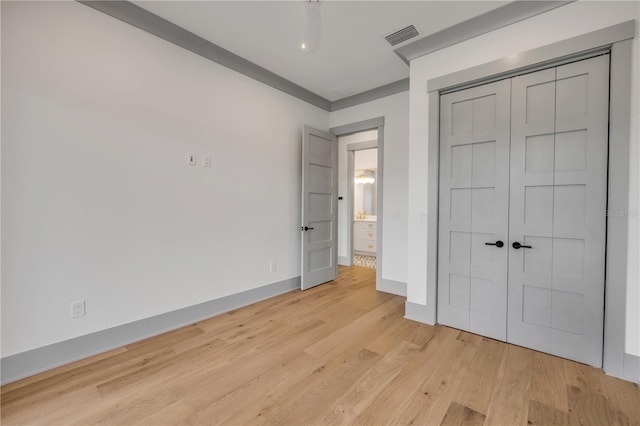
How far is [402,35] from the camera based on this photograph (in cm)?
261

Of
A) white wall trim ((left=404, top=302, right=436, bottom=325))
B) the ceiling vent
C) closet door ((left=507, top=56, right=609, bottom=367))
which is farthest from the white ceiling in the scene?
white wall trim ((left=404, top=302, right=436, bottom=325))

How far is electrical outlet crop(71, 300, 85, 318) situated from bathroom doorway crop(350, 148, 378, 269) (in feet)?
14.3

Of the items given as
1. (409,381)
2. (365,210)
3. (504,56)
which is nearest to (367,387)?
(409,381)

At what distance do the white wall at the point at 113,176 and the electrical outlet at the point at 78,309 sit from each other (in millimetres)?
50

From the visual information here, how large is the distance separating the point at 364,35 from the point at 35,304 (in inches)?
138

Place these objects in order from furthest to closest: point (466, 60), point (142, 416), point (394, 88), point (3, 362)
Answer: point (394, 88), point (466, 60), point (3, 362), point (142, 416)

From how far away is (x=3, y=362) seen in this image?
179cm

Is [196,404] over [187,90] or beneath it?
beneath

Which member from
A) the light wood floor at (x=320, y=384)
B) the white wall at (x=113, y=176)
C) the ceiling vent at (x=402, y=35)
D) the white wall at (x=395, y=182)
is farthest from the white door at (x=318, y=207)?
the ceiling vent at (x=402, y=35)

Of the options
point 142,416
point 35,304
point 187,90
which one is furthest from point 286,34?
point 142,416

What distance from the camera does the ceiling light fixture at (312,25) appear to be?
1.74 meters

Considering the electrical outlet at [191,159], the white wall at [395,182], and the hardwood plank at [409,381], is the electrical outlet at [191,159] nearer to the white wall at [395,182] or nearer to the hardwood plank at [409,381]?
the white wall at [395,182]

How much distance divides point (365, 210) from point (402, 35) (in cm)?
524

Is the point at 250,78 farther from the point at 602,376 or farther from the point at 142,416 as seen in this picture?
the point at 602,376
